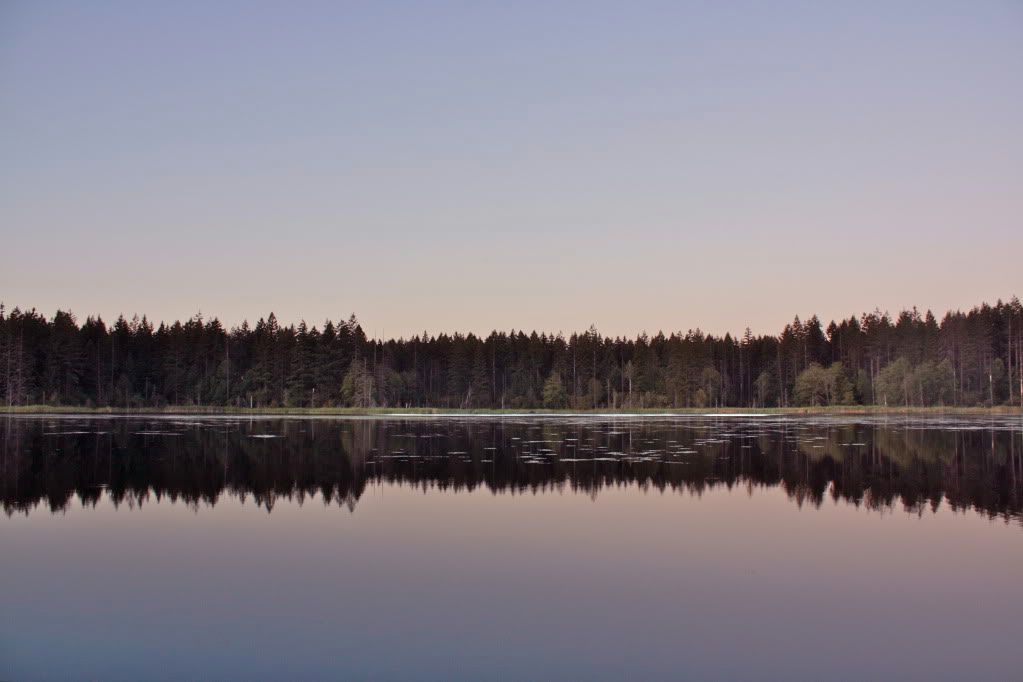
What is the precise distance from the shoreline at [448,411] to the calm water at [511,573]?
77.9m

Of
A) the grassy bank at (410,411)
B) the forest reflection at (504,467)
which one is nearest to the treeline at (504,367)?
the grassy bank at (410,411)

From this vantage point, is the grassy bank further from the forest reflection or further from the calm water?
the calm water

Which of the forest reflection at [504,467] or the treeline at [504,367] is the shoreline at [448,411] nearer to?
the treeline at [504,367]

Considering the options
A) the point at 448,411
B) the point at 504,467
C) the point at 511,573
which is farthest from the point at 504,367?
the point at 511,573

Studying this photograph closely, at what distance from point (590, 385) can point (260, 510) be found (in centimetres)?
11475

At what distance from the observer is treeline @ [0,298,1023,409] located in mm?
116812

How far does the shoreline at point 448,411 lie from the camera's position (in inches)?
4060

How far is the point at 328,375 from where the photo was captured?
126 metres

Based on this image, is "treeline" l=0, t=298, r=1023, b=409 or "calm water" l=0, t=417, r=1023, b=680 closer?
"calm water" l=0, t=417, r=1023, b=680

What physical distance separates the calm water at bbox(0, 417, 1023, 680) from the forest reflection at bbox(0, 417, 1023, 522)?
0.31 metres

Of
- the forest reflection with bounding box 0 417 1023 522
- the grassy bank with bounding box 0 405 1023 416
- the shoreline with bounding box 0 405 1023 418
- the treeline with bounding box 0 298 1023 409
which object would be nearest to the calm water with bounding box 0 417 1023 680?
the forest reflection with bounding box 0 417 1023 522

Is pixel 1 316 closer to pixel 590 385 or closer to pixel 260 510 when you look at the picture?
pixel 590 385

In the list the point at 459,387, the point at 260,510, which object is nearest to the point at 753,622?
the point at 260,510

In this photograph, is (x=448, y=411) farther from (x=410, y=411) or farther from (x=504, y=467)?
(x=504, y=467)
